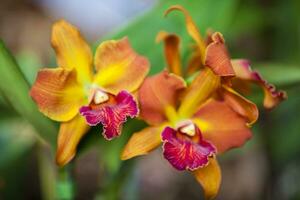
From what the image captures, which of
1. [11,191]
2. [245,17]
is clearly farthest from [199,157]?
[245,17]

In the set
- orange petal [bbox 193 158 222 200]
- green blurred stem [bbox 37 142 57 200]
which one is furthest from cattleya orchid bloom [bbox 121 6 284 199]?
green blurred stem [bbox 37 142 57 200]

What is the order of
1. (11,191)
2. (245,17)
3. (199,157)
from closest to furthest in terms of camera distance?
1. (199,157)
2. (11,191)
3. (245,17)

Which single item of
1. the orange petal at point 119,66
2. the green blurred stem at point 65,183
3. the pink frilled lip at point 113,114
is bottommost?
the green blurred stem at point 65,183

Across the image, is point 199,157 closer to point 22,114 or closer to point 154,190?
point 22,114

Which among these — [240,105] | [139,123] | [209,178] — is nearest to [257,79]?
[240,105]

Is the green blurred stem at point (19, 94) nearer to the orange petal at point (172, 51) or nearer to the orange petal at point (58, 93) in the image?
the orange petal at point (58, 93)

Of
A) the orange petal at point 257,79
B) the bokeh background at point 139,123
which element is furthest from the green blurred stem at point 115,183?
the orange petal at point 257,79

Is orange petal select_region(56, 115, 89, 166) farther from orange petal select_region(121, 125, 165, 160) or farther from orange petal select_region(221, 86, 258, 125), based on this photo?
orange petal select_region(221, 86, 258, 125)
